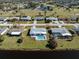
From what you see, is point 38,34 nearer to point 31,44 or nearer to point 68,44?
point 31,44

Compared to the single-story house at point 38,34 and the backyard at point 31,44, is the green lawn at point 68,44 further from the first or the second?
the single-story house at point 38,34

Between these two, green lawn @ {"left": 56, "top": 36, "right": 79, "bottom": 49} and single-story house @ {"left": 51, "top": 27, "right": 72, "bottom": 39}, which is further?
single-story house @ {"left": 51, "top": 27, "right": 72, "bottom": 39}

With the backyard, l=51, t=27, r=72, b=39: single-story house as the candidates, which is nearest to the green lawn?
the backyard

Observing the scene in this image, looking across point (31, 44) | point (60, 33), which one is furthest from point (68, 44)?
point (31, 44)

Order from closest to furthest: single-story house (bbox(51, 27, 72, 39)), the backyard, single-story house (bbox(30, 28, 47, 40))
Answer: the backyard < single-story house (bbox(30, 28, 47, 40)) < single-story house (bbox(51, 27, 72, 39))

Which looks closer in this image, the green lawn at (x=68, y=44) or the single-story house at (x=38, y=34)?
the green lawn at (x=68, y=44)

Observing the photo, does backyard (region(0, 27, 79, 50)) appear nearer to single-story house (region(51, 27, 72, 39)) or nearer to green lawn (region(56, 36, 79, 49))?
green lawn (region(56, 36, 79, 49))

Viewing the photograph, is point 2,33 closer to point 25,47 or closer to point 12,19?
point 25,47

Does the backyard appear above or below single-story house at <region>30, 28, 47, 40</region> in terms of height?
below

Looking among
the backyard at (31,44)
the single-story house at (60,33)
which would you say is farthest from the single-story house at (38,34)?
the single-story house at (60,33)

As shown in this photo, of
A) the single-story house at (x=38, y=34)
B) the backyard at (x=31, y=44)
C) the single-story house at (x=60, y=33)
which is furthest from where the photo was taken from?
the single-story house at (x=60, y=33)

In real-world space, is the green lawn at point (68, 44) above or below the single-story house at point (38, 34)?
below
